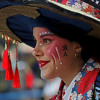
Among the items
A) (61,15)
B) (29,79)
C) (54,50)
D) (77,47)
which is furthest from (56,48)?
(29,79)

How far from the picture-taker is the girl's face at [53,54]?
6.14ft

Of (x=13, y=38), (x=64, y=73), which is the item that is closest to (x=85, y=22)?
(x=64, y=73)

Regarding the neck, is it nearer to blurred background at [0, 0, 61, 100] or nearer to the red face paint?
the red face paint

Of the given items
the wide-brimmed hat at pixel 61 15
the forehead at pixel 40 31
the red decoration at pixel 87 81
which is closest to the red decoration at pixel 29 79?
the wide-brimmed hat at pixel 61 15

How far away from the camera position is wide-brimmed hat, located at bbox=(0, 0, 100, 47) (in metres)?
1.59

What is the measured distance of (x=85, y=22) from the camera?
1673 mm

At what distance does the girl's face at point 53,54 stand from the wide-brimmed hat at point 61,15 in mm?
63

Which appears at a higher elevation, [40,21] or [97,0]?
[97,0]

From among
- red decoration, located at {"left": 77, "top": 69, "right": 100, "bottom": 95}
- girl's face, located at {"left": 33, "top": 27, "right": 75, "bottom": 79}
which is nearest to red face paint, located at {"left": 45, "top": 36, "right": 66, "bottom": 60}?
girl's face, located at {"left": 33, "top": 27, "right": 75, "bottom": 79}

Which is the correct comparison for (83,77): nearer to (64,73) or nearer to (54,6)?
(64,73)

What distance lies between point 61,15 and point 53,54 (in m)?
0.33

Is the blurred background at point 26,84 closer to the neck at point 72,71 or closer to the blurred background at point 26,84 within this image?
the blurred background at point 26,84

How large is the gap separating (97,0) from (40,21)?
0.45 m

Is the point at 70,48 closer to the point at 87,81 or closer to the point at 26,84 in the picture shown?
the point at 87,81
